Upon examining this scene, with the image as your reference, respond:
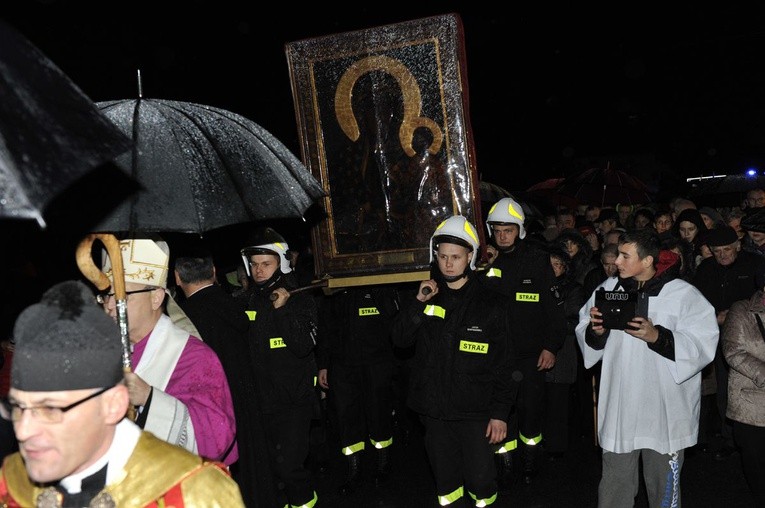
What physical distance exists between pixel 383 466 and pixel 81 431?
623cm

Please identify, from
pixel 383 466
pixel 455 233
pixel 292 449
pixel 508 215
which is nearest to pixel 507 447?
pixel 383 466

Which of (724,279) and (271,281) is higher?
(271,281)

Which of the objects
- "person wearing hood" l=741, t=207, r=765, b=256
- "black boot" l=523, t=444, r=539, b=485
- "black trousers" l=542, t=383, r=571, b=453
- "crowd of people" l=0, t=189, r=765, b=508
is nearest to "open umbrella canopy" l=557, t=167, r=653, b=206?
"crowd of people" l=0, t=189, r=765, b=508

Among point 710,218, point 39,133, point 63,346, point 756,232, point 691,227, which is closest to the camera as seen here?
point 39,133

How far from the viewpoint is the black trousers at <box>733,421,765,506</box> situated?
6.25 meters

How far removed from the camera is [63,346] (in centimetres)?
235

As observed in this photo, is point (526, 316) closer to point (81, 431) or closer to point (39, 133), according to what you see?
point (81, 431)

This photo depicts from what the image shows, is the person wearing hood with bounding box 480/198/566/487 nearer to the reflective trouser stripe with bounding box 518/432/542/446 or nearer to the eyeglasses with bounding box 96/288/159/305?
the reflective trouser stripe with bounding box 518/432/542/446

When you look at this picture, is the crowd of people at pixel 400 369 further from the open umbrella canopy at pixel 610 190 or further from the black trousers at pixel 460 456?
the open umbrella canopy at pixel 610 190

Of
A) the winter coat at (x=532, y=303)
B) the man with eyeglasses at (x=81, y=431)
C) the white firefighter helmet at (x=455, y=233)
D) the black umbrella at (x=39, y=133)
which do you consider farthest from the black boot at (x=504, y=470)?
the black umbrella at (x=39, y=133)

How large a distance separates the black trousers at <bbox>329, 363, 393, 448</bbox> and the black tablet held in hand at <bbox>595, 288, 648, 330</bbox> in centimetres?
292

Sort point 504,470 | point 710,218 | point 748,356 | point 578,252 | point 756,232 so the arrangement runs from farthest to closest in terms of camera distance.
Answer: point 710,218 → point 578,252 → point 756,232 → point 504,470 → point 748,356

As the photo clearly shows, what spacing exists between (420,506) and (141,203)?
16.9 ft

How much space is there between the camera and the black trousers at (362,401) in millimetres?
8258
